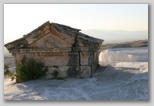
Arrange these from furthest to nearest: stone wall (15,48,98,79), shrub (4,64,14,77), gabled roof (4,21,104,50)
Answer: stone wall (15,48,98,79) → gabled roof (4,21,104,50) → shrub (4,64,14,77)

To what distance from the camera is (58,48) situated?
7168 millimetres

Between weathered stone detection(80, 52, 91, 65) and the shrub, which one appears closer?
the shrub

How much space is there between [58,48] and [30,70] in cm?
64

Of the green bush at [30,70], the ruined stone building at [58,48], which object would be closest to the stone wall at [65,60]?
the ruined stone building at [58,48]

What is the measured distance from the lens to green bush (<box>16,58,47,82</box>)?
7.11 metres

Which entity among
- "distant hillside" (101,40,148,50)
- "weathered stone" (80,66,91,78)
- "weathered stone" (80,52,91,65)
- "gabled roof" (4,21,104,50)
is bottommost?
"weathered stone" (80,66,91,78)

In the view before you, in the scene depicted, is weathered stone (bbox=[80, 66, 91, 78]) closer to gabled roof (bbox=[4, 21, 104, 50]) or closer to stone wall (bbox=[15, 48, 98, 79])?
stone wall (bbox=[15, 48, 98, 79])

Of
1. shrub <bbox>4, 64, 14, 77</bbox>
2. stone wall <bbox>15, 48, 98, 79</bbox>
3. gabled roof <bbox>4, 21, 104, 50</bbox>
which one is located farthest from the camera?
stone wall <bbox>15, 48, 98, 79</bbox>

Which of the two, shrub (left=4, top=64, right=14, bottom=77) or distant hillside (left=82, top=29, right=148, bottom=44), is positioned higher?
distant hillside (left=82, top=29, right=148, bottom=44)

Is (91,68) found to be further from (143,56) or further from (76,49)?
(143,56)

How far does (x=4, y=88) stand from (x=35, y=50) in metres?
0.90

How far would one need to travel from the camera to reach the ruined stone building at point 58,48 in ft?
23.4

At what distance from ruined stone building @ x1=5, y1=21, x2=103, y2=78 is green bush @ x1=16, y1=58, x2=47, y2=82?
4.1 inches

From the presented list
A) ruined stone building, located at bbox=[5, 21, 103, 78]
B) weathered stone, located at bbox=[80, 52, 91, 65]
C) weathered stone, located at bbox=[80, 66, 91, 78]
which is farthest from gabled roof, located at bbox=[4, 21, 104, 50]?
weathered stone, located at bbox=[80, 66, 91, 78]
